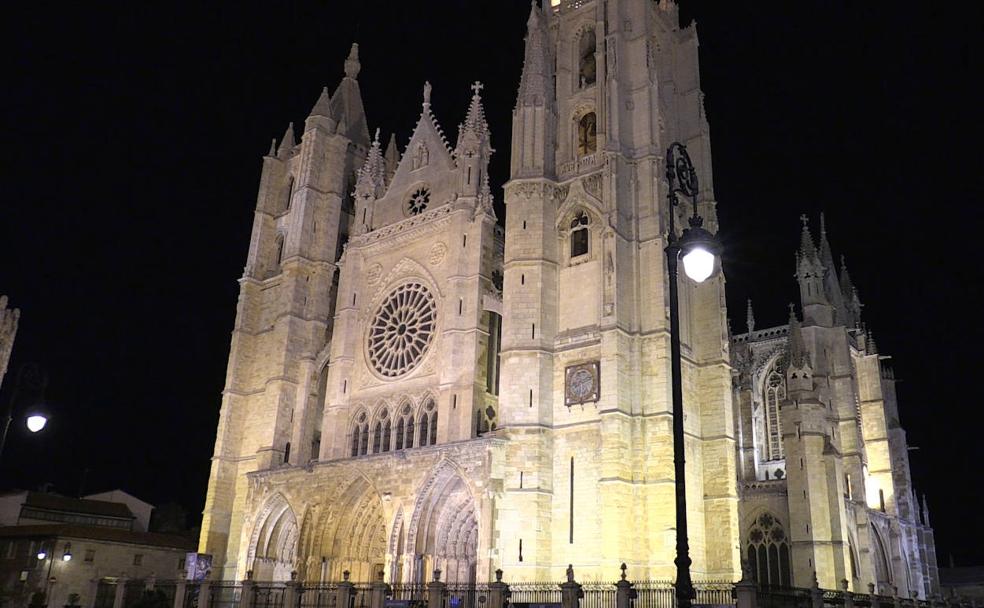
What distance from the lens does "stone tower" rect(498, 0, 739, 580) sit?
78.6ft

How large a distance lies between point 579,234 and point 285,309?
14.2 metres

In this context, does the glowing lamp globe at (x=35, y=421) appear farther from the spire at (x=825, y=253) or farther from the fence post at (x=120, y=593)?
the spire at (x=825, y=253)

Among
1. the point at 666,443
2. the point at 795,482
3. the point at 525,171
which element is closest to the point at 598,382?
the point at 666,443

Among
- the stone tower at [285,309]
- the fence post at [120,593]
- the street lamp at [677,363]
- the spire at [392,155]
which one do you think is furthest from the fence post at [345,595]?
the spire at [392,155]

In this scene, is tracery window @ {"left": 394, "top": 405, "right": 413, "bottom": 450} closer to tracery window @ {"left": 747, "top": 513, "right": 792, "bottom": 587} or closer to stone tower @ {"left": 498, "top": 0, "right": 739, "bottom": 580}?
stone tower @ {"left": 498, "top": 0, "right": 739, "bottom": 580}

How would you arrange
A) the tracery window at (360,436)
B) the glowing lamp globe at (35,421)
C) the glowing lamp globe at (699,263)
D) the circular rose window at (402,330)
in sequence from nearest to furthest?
the glowing lamp globe at (699,263), the glowing lamp globe at (35,421), the tracery window at (360,436), the circular rose window at (402,330)

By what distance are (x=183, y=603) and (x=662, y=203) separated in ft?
63.1

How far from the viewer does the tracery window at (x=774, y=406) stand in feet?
123

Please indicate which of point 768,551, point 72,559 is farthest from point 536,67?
point 72,559

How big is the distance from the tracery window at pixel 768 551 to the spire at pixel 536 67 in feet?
61.4

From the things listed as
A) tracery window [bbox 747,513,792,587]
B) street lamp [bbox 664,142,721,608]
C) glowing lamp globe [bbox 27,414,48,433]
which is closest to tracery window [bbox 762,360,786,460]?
tracery window [bbox 747,513,792,587]

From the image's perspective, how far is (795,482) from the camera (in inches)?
1200

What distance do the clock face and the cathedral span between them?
66 mm

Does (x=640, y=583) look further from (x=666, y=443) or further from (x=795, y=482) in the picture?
(x=795, y=482)
